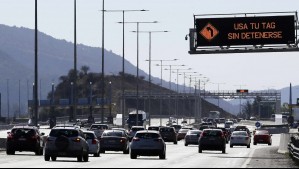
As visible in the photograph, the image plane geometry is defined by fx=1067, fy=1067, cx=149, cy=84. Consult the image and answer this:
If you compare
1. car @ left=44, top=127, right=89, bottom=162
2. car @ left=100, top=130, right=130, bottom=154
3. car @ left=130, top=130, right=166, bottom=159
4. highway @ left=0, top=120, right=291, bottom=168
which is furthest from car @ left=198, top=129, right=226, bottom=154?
car @ left=44, top=127, right=89, bottom=162

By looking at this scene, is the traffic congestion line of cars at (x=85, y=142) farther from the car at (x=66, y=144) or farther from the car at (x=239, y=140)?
the car at (x=239, y=140)

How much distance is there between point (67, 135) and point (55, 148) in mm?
799

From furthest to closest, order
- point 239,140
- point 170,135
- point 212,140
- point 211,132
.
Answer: point 170,135 → point 239,140 → point 212,140 → point 211,132

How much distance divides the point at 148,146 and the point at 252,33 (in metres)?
9.09

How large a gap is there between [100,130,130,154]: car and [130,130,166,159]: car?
30.4ft

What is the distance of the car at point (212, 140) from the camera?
66.8 meters

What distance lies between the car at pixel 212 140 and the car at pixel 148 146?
13.2m

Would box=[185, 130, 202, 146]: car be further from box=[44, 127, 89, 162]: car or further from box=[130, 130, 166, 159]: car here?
box=[44, 127, 89, 162]: car

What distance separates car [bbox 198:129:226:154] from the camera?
219 ft

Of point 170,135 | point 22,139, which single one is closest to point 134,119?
point 170,135

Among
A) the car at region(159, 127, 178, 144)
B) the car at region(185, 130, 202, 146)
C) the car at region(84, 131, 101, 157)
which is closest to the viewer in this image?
the car at region(84, 131, 101, 157)

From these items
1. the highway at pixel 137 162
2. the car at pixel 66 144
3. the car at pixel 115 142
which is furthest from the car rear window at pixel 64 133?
the car at pixel 115 142

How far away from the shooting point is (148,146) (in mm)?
53531

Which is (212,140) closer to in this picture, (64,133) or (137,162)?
(137,162)
